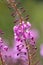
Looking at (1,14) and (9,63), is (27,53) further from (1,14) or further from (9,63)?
(1,14)

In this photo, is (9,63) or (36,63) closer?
(36,63)

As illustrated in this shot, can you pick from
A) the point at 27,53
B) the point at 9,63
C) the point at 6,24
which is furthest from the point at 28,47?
the point at 6,24

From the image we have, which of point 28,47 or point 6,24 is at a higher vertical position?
point 6,24

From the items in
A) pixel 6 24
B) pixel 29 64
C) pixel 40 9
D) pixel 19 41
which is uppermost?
pixel 40 9

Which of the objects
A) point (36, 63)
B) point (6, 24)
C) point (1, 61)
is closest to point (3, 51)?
point (1, 61)

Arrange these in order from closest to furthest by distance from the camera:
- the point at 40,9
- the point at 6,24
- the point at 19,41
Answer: the point at 19,41 → the point at 6,24 → the point at 40,9

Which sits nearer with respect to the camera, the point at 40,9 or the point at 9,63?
the point at 9,63

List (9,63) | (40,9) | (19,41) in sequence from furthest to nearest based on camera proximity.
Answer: (40,9) → (9,63) → (19,41)

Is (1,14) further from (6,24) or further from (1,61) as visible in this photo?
(1,61)

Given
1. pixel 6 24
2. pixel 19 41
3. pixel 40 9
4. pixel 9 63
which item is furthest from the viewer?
pixel 40 9
